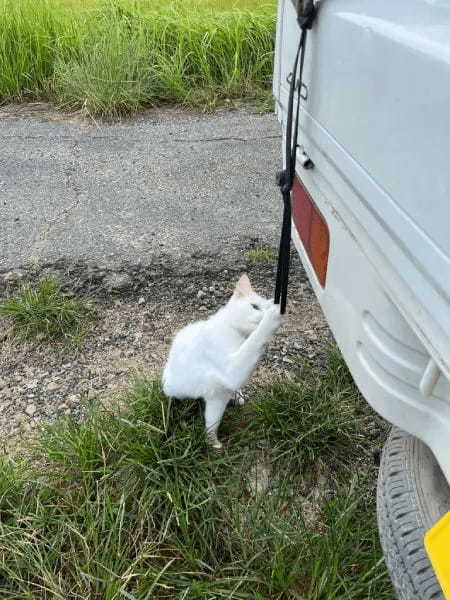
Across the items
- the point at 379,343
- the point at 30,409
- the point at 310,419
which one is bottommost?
the point at 30,409

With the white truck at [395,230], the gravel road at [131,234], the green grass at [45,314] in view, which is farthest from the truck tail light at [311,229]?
the green grass at [45,314]

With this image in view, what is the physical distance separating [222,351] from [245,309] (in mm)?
160

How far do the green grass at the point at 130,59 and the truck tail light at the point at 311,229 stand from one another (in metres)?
3.91

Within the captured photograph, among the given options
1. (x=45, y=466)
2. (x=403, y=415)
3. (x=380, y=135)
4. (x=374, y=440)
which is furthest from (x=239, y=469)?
(x=380, y=135)

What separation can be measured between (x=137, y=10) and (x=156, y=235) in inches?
151

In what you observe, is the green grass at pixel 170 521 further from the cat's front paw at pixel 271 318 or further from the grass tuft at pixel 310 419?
the cat's front paw at pixel 271 318

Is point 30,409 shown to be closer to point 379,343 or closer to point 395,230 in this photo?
point 379,343

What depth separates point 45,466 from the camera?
6.48 ft

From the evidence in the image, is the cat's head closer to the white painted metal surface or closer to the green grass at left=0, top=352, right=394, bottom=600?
the white painted metal surface

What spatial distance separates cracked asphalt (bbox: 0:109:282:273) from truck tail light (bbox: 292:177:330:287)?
1.35 meters

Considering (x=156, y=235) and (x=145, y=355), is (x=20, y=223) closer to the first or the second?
(x=156, y=235)

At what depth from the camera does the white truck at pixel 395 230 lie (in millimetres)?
947

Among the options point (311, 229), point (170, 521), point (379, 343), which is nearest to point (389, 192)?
point (379, 343)

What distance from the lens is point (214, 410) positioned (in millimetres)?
1941
